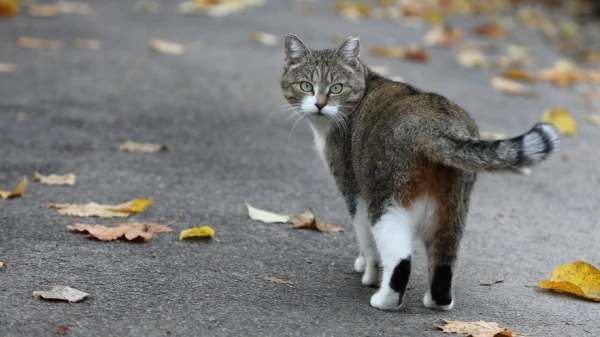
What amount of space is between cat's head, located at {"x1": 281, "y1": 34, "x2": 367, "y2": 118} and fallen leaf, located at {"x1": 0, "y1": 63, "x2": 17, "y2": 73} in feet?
14.4

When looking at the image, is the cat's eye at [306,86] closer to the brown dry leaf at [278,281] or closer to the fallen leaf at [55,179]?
the brown dry leaf at [278,281]

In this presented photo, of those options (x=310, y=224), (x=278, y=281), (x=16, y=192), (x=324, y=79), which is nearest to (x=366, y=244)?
(x=278, y=281)

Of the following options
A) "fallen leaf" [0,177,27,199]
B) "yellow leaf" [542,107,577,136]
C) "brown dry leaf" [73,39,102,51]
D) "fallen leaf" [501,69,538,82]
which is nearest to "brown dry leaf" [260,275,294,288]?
"fallen leaf" [0,177,27,199]

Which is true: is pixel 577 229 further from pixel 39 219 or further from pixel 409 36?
pixel 409 36

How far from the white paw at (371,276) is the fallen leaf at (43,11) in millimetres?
7689

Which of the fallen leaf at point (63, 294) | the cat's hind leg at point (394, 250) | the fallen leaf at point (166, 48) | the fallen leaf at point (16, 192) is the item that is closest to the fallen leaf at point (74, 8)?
the fallen leaf at point (166, 48)

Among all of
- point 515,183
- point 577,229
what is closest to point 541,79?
point 515,183

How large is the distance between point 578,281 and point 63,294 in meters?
2.50

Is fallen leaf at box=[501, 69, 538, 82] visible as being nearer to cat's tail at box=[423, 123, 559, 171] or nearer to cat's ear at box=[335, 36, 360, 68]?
cat's ear at box=[335, 36, 360, 68]

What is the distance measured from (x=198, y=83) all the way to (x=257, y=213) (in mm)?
3599

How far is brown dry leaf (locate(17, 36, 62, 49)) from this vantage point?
953 cm

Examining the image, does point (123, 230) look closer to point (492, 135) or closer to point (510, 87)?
point (492, 135)

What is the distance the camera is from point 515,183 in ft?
22.2

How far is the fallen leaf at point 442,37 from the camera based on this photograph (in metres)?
11.5
